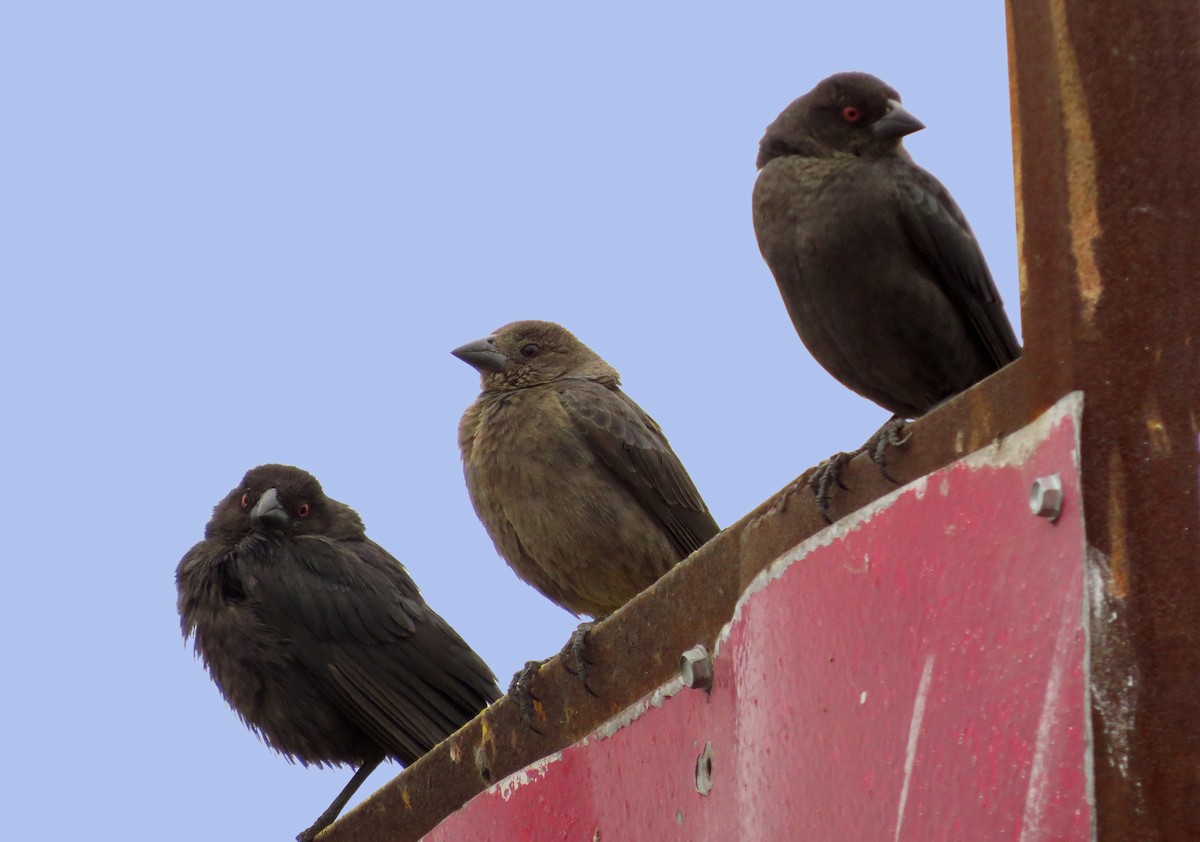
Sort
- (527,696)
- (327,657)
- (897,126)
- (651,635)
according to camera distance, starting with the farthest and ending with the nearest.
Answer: (327,657) < (897,126) < (527,696) < (651,635)

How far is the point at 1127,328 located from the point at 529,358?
518 centimetres

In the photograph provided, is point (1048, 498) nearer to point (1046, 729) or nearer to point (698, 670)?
point (1046, 729)

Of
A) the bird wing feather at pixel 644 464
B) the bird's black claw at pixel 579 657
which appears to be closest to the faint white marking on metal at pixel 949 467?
the bird's black claw at pixel 579 657

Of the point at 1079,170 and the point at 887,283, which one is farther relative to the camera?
the point at 887,283

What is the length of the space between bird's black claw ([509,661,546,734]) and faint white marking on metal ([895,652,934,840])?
1.87 m

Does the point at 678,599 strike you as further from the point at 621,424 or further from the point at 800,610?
the point at 621,424

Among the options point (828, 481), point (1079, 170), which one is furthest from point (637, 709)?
point (1079, 170)

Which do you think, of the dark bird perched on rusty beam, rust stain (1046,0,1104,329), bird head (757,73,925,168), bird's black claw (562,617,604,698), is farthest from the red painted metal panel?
bird head (757,73,925,168)

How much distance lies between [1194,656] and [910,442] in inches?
28.1

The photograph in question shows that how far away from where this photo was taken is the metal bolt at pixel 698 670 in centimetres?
349

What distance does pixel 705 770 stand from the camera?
3.44 meters

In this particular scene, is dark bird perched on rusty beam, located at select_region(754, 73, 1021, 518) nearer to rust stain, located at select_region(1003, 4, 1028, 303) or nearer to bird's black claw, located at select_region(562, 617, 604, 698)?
bird's black claw, located at select_region(562, 617, 604, 698)

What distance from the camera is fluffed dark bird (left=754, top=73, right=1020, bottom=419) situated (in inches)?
193

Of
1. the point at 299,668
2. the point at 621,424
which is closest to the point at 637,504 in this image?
the point at 621,424
